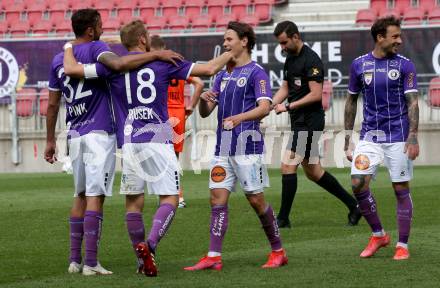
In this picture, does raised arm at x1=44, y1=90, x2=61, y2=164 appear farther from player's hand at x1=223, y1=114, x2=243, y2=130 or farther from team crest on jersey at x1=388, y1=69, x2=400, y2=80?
team crest on jersey at x1=388, y1=69, x2=400, y2=80

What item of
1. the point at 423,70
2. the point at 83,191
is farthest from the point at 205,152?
the point at 83,191

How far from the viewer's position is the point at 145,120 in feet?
26.1

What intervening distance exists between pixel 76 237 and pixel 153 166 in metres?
0.92

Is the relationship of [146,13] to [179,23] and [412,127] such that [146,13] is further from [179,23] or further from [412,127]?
[412,127]

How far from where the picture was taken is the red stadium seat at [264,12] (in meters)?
25.8

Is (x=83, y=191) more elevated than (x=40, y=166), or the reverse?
(x=83, y=191)

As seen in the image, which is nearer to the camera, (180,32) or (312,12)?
(180,32)

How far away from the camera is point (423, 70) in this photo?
2194 cm

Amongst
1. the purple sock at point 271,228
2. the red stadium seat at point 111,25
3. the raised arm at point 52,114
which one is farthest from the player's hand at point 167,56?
the red stadium seat at point 111,25

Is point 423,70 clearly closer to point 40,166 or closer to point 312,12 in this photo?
point 312,12

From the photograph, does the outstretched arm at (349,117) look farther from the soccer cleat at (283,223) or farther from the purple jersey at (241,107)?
the soccer cleat at (283,223)

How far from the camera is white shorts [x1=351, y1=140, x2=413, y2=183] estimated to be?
8812 millimetres

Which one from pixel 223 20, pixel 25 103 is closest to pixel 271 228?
pixel 25 103

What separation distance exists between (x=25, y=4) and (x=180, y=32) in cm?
702
